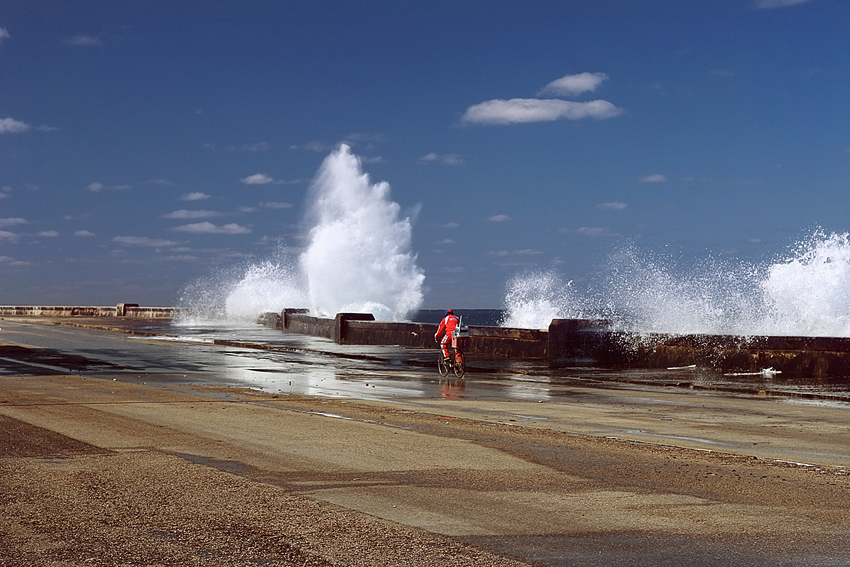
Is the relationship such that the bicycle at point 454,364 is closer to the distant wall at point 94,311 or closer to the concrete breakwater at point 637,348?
the concrete breakwater at point 637,348

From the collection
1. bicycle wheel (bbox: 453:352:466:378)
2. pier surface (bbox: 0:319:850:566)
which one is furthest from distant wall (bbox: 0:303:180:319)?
pier surface (bbox: 0:319:850:566)

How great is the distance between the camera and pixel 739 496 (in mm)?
7027

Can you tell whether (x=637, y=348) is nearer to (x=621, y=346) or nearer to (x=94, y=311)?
(x=621, y=346)

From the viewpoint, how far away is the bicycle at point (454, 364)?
776 inches

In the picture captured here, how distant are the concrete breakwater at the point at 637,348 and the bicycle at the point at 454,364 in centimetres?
319

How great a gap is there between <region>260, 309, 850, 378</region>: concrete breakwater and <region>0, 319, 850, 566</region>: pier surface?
3784 millimetres

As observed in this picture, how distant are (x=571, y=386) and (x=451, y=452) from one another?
866cm

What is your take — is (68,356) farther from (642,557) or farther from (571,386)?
(642,557)

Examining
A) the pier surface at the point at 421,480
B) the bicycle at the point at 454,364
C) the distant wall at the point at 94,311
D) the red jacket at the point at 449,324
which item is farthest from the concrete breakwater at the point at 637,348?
the distant wall at the point at 94,311

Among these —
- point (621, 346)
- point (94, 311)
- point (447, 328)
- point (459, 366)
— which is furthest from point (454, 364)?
point (94, 311)

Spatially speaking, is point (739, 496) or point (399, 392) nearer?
point (739, 496)

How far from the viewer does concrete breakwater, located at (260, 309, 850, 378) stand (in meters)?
18.1

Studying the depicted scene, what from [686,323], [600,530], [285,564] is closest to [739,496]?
[600,530]

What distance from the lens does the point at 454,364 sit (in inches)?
782
